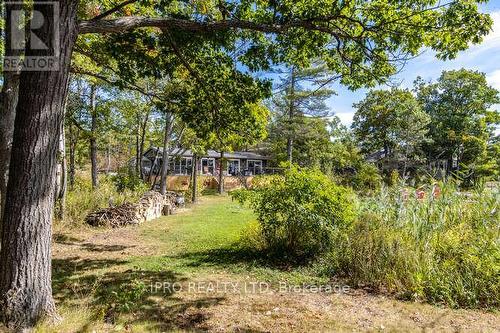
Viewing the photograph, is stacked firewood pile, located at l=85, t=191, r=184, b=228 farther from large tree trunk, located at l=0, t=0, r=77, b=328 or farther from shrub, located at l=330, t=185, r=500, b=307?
large tree trunk, located at l=0, t=0, r=77, b=328

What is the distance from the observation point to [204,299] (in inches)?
185

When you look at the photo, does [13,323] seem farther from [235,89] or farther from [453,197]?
[453,197]

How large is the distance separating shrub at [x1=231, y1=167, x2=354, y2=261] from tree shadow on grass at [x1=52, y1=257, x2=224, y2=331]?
7.27 feet

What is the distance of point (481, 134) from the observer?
33.2m

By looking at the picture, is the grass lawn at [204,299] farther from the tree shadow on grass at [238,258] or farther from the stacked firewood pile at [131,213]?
the stacked firewood pile at [131,213]

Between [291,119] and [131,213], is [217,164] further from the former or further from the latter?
[131,213]

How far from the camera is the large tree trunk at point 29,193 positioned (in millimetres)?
3025

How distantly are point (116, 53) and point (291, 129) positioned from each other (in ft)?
78.1

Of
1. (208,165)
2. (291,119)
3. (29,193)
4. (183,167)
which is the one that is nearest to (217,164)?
(208,165)

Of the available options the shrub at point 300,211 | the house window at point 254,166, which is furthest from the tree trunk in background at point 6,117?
the house window at point 254,166

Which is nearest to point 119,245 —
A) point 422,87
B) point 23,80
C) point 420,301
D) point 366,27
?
point 23,80

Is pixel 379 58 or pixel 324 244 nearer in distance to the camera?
pixel 379 58

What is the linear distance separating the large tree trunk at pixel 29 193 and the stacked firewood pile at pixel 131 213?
25.1 ft

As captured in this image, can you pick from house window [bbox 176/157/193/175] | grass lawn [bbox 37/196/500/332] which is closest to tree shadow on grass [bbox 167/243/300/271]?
grass lawn [bbox 37/196/500/332]
